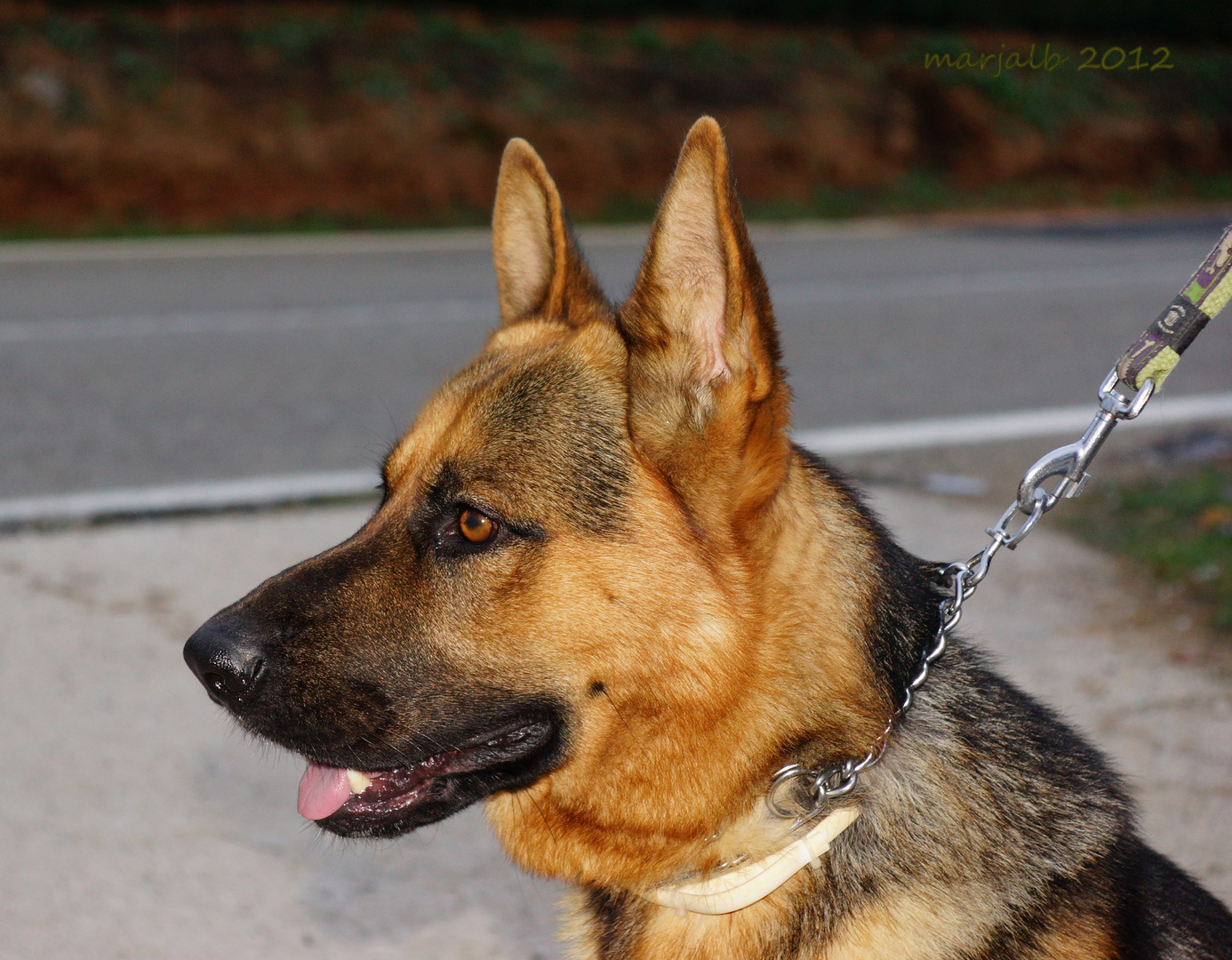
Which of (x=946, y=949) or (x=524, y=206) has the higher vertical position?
(x=524, y=206)

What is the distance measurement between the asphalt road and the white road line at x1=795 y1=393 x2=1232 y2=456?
0.71 ft

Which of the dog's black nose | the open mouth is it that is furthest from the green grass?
the dog's black nose

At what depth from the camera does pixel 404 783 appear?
265 cm

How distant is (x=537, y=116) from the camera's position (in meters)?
18.4

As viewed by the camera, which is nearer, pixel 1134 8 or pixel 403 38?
pixel 403 38

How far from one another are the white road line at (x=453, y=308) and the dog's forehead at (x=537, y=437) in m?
6.87

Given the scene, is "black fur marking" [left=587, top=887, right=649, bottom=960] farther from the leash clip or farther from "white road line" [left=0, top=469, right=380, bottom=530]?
"white road line" [left=0, top=469, right=380, bottom=530]

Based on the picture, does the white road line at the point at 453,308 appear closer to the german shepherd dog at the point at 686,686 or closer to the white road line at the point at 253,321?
the white road line at the point at 253,321

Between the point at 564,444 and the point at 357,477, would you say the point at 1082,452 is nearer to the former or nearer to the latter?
the point at 564,444

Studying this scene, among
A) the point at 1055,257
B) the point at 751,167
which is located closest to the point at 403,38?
the point at 751,167

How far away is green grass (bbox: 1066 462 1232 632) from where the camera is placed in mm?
5180

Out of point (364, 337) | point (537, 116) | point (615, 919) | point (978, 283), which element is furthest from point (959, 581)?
point (537, 116)

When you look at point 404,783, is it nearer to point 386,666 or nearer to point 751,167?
point 386,666

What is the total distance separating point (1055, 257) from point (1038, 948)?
1246 cm
